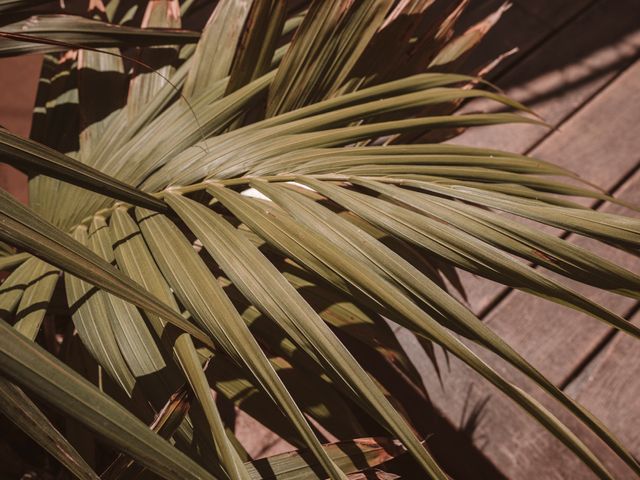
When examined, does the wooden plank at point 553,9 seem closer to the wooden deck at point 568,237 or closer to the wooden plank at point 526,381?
the wooden deck at point 568,237

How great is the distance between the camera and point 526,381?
3.37 feet

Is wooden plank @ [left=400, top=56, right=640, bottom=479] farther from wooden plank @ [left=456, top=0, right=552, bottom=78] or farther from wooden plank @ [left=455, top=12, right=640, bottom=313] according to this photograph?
wooden plank @ [left=456, top=0, right=552, bottom=78]

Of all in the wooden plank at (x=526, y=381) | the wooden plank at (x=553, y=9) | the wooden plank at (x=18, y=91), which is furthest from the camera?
the wooden plank at (x=553, y=9)

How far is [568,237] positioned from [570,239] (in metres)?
0.01

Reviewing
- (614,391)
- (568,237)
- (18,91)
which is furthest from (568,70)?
(18,91)

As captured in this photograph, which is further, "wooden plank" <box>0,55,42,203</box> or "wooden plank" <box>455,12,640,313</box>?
"wooden plank" <box>0,55,42,203</box>

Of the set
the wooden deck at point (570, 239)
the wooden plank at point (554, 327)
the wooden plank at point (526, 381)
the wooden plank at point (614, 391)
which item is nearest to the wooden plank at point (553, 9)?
the wooden deck at point (570, 239)

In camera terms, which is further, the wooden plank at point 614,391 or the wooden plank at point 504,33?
the wooden plank at point 504,33

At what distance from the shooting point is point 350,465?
61cm

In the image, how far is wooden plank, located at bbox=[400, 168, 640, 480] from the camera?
3.21 ft

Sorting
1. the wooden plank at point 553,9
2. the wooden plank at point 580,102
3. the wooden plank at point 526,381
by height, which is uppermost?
the wooden plank at point 553,9

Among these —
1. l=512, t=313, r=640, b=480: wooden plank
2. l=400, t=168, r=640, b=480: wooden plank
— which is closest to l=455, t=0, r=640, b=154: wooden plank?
l=400, t=168, r=640, b=480: wooden plank

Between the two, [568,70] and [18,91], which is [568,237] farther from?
[18,91]

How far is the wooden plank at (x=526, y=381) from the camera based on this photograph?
977 mm
